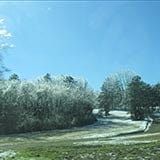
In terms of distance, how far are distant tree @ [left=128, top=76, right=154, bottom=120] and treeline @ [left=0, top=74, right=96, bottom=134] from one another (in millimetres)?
13717

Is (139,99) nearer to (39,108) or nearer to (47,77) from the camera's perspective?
(39,108)

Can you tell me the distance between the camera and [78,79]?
200m

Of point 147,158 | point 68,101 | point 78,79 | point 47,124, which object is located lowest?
point 147,158

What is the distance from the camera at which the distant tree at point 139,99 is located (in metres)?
139

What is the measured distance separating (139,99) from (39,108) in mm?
32209

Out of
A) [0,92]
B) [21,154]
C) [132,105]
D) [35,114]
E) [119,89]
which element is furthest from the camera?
[119,89]

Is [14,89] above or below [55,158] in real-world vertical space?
above

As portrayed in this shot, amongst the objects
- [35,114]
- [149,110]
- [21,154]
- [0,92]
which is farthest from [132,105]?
[21,154]

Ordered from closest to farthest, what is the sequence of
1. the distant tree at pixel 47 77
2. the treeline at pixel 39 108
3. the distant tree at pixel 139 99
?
the treeline at pixel 39 108 < the distant tree at pixel 139 99 < the distant tree at pixel 47 77

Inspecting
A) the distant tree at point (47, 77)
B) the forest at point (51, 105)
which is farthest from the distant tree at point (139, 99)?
the distant tree at point (47, 77)

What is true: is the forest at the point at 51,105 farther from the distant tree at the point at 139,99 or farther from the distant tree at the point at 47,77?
the distant tree at the point at 47,77

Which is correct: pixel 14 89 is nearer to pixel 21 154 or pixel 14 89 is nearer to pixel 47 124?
pixel 47 124

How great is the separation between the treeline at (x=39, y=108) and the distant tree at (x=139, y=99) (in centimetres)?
1372

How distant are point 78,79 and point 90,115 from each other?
190 feet
